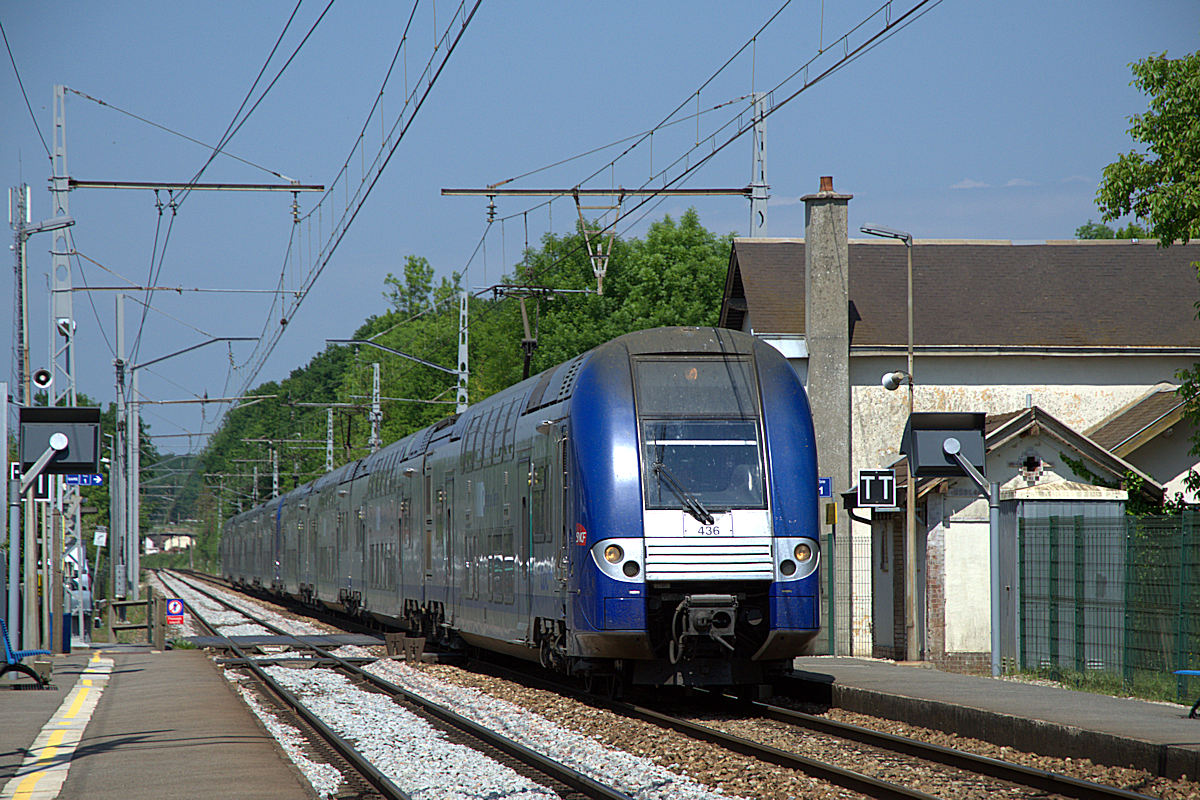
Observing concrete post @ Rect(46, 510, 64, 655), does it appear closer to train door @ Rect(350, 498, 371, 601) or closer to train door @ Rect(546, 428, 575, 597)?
train door @ Rect(350, 498, 371, 601)

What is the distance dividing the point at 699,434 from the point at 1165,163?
9.69 m

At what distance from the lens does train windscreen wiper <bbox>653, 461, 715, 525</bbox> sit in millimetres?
13562

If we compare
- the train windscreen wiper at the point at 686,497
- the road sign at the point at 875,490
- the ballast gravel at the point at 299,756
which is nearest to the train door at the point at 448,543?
the ballast gravel at the point at 299,756

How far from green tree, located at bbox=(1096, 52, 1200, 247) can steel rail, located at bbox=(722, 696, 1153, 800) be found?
9578mm

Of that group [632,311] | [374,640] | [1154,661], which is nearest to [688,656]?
[1154,661]

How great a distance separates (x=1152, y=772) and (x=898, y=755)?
196 centimetres

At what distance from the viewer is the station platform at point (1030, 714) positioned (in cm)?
1041

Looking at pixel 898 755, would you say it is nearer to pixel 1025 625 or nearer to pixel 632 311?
pixel 1025 625

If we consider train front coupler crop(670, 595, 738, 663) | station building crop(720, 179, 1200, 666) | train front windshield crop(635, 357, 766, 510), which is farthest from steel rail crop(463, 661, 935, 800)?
station building crop(720, 179, 1200, 666)

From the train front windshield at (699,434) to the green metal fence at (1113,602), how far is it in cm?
482

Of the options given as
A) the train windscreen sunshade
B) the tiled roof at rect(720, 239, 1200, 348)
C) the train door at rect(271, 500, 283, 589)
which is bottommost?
the train door at rect(271, 500, 283, 589)

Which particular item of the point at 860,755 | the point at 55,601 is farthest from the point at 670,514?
the point at 55,601

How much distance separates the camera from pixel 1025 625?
1920 centimetres

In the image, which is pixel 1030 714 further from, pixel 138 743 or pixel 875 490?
pixel 875 490
